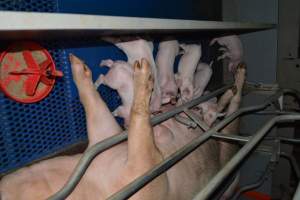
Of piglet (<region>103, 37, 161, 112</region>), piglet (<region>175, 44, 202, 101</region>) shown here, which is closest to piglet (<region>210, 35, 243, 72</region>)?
piglet (<region>175, 44, 202, 101</region>)

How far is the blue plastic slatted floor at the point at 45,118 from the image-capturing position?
0.97 metres

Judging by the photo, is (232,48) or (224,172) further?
(232,48)

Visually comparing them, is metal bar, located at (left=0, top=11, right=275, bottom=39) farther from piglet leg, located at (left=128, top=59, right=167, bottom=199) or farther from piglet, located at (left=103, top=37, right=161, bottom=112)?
piglet, located at (left=103, top=37, right=161, bottom=112)

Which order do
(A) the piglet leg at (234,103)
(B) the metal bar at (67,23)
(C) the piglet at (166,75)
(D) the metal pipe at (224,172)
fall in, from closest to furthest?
(B) the metal bar at (67,23) → (D) the metal pipe at (224,172) → (C) the piglet at (166,75) → (A) the piglet leg at (234,103)

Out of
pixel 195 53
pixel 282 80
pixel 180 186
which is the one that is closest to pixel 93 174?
pixel 180 186

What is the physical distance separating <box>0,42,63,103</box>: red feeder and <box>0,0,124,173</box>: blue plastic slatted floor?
0.14 feet

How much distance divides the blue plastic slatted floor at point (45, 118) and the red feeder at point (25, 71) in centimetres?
4

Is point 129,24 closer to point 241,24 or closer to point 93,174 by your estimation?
point 93,174

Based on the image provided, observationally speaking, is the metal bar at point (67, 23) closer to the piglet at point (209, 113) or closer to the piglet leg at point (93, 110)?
the piglet leg at point (93, 110)

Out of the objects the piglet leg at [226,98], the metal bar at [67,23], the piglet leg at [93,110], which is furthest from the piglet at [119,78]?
the piglet leg at [226,98]

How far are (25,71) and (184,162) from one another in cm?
80

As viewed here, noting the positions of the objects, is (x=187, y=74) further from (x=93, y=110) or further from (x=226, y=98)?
(x=93, y=110)

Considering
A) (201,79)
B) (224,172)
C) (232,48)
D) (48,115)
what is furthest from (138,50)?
(232,48)

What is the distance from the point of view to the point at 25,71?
3.02 ft
